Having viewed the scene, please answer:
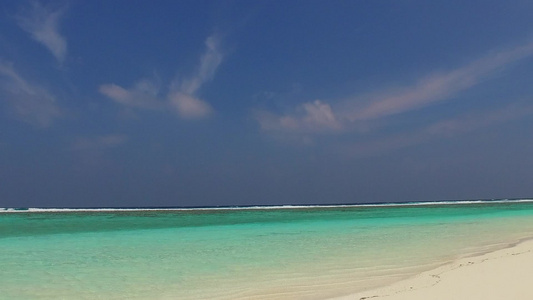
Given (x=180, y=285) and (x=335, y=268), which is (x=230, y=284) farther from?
(x=335, y=268)

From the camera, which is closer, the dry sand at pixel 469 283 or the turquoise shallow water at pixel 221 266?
the dry sand at pixel 469 283

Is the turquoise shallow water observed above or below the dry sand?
above

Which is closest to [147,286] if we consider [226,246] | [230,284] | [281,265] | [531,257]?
[230,284]

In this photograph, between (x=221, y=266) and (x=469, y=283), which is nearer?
(x=469, y=283)

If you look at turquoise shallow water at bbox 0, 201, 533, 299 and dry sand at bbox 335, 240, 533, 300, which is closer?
dry sand at bbox 335, 240, 533, 300

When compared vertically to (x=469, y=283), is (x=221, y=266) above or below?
above

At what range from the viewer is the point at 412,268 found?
241 inches

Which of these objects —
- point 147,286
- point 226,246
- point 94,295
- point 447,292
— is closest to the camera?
point 447,292

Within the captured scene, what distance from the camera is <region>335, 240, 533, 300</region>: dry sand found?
415 centimetres

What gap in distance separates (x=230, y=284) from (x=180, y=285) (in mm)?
617

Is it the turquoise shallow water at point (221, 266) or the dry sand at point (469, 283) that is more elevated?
the turquoise shallow water at point (221, 266)

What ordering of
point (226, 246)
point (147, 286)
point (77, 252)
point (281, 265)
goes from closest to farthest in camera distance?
point (147, 286) → point (281, 265) → point (77, 252) → point (226, 246)

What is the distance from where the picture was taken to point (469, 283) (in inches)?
185

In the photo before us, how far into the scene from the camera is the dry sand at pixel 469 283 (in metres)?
4.15
